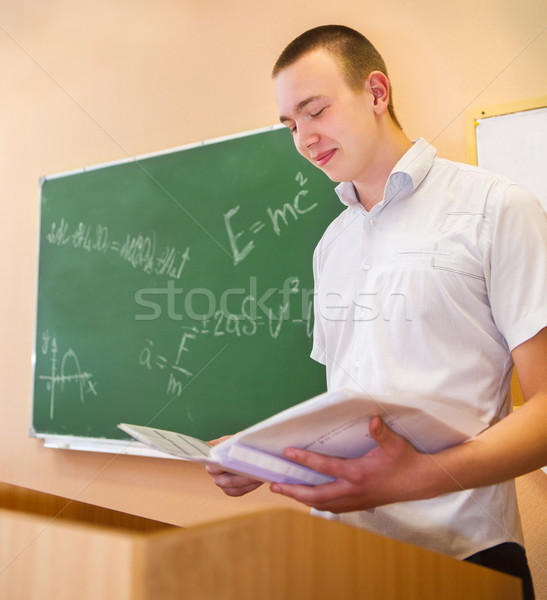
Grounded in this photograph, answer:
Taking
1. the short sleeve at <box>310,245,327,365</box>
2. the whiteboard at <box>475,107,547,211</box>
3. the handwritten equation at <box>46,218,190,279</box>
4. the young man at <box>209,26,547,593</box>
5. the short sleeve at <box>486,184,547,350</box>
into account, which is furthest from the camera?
the handwritten equation at <box>46,218,190,279</box>

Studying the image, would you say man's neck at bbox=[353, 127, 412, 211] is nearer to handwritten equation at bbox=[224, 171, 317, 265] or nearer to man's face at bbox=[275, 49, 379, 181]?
man's face at bbox=[275, 49, 379, 181]

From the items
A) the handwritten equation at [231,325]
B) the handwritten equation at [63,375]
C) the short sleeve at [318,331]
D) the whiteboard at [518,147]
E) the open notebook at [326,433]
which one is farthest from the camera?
the handwritten equation at [63,375]

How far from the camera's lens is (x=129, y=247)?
85.7 inches

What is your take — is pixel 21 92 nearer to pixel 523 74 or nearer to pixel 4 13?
pixel 4 13

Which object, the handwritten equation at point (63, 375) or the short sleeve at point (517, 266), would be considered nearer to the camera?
the short sleeve at point (517, 266)

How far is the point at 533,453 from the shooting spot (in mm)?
731

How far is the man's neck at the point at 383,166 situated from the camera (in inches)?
45.7

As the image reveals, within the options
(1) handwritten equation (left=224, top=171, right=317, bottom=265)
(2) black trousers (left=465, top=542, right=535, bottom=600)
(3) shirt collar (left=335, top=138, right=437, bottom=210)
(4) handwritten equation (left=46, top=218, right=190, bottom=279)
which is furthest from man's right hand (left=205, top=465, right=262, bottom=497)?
(4) handwritten equation (left=46, top=218, right=190, bottom=279)

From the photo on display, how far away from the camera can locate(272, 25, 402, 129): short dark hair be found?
1.17 meters

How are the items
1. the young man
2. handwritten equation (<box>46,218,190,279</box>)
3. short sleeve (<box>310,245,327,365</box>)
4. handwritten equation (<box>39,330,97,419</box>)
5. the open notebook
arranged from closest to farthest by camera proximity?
the open notebook → the young man → short sleeve (<box>310,245,327,365</box>) → handwritten equation (<box>46,218,190,279</box>) → handwritten equation (<box>39,330,97,419</box>)

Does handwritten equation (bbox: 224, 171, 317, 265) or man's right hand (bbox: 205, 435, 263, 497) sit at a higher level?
handwritten equation (bbox: 224, 171, 317, 265)

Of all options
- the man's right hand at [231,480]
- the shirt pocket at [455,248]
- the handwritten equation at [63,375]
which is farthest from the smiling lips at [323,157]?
the handwritten equation at [63,375]

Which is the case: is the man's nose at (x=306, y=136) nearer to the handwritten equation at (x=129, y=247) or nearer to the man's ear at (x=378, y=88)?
the man's ear at (x=378, y=88)

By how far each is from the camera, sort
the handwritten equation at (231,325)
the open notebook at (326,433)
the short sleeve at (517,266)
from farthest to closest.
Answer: the handwritten equation at (231,325) → the short sleeve at (517,266) → the open notebook at (326,433)
